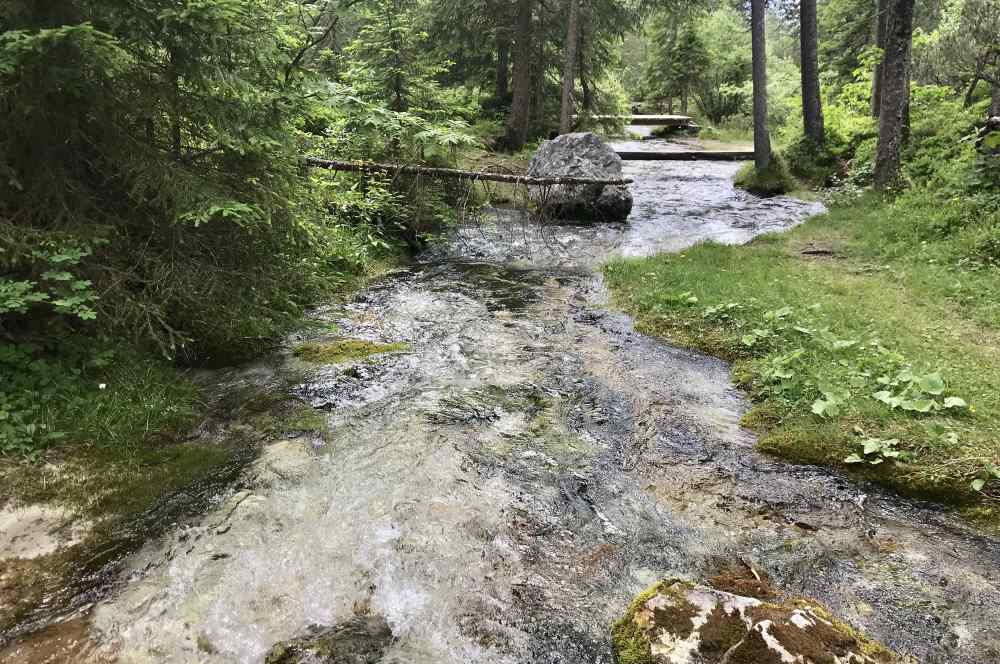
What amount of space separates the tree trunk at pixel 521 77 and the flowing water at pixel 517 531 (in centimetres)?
1698

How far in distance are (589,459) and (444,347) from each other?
10.5 ft

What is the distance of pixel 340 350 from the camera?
7914 mm

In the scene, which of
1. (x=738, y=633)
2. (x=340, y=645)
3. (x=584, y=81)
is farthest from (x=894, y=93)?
(x=340, y=645)

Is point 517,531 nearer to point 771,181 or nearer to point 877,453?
point 877,453

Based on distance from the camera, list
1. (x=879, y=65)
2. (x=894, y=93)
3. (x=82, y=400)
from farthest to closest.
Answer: (x=879, y=65) < (x=894, y=93) < (x=82, y=400)

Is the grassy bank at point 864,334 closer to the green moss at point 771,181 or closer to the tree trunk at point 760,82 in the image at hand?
the green moss at point 771,181

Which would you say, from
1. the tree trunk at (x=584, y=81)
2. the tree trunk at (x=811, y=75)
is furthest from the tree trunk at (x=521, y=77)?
the tree trunk at (x=811, y=75)

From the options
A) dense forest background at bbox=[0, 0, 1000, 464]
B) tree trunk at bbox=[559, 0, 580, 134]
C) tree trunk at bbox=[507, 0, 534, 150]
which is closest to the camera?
dense forest background at bbox=[0, 0, 1000, 464]

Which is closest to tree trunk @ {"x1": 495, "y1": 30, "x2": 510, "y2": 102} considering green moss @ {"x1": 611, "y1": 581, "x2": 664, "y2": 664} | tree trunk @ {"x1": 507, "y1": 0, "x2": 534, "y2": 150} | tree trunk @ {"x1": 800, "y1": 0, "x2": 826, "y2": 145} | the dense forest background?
tree trunk @ {"x1": 507, "y1": 0, "x2": 534, "y2": 150}

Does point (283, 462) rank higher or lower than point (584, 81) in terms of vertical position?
lower

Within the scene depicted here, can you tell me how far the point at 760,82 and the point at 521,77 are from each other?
322 inches

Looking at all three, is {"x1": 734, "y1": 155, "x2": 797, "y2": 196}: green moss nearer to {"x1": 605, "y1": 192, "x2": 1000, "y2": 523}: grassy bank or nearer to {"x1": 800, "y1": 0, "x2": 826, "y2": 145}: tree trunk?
{"x1": 800, "y1": 0, "x2": 826, "y2": 145}: tree trunk

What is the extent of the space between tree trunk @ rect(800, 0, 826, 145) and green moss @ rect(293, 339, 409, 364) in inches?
690

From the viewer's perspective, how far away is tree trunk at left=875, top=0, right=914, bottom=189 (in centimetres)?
1380
